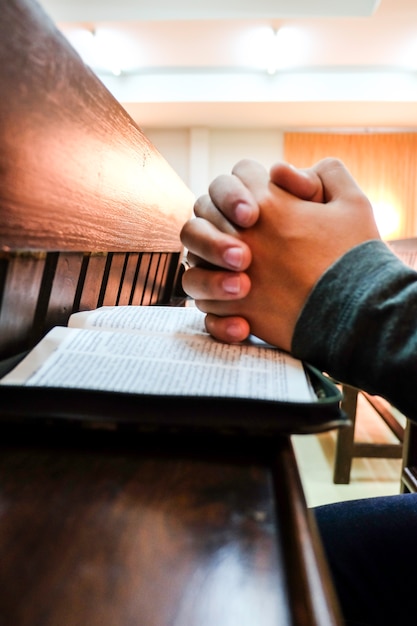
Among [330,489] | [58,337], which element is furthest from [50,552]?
[330,489]

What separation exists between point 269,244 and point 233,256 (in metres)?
0.05

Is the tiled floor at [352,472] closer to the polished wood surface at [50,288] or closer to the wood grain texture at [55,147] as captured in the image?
the polished wood surface at [50,288]

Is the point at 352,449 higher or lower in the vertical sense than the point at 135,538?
lower

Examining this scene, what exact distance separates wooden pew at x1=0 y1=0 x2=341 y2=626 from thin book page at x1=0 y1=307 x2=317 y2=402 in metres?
0.04

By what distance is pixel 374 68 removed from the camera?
4.23 m

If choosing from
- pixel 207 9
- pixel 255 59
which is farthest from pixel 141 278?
pixel 255 59

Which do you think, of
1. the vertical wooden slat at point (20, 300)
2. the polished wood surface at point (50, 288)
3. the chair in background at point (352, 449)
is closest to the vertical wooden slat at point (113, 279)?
the polished wood surface at point (50, 288)

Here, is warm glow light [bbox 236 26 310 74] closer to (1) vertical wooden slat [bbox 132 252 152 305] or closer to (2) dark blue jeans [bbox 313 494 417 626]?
(1) vertical wooden slat [bbox 132 252 152 305]

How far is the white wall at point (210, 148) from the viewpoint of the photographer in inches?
206

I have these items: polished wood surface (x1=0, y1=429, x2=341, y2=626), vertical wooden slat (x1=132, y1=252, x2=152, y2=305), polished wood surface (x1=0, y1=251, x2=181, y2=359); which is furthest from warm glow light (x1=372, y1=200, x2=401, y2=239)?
polished wood surface (x1=0, y1=429, x2=341, y2=626)

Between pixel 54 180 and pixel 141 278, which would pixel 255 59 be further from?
pixel 54 180

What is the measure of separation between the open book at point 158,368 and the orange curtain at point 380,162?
4988 millimetres

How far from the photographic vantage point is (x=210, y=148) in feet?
17.4

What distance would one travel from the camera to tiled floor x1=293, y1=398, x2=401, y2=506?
181 centimetres
